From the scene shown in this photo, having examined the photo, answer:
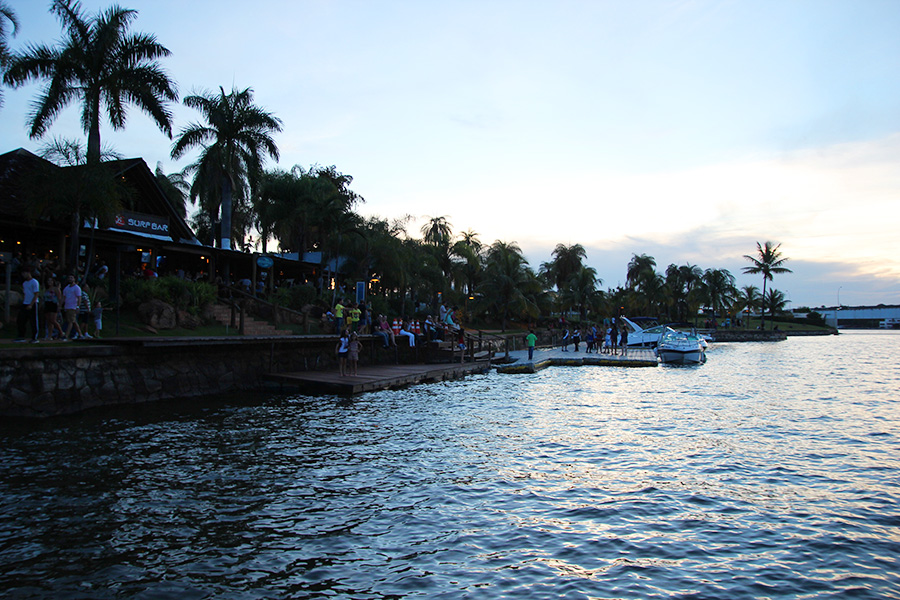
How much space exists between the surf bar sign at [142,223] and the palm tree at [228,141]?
3938 mm

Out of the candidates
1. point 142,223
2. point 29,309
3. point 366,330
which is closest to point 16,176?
point 142,223

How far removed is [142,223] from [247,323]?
28.3ft

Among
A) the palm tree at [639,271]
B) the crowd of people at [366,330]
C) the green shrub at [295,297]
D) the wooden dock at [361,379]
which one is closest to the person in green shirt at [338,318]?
the crowd of people at [366,330]

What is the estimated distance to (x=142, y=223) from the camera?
1122 inches

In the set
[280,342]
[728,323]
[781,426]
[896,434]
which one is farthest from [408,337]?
[728,323]

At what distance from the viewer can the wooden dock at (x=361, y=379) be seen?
68.4 ft

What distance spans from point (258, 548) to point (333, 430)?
24.5 ft

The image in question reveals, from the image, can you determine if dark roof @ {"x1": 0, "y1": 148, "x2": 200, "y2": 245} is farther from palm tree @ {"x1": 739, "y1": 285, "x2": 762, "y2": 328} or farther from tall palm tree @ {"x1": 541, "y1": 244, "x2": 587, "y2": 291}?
palm tree @ {"x1": 739, "y1": 285, "x2": 762, "y2": 328}

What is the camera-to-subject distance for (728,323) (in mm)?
109312

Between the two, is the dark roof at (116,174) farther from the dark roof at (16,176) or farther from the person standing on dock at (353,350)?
the person standing on dock at (353,350)

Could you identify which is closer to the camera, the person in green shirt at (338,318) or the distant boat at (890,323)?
the person in green shirt at (338,318)

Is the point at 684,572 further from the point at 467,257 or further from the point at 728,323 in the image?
the point at 728,323

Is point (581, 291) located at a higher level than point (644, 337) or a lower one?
higher

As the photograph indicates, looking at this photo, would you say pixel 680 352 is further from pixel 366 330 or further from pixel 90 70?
pixel 90 70
